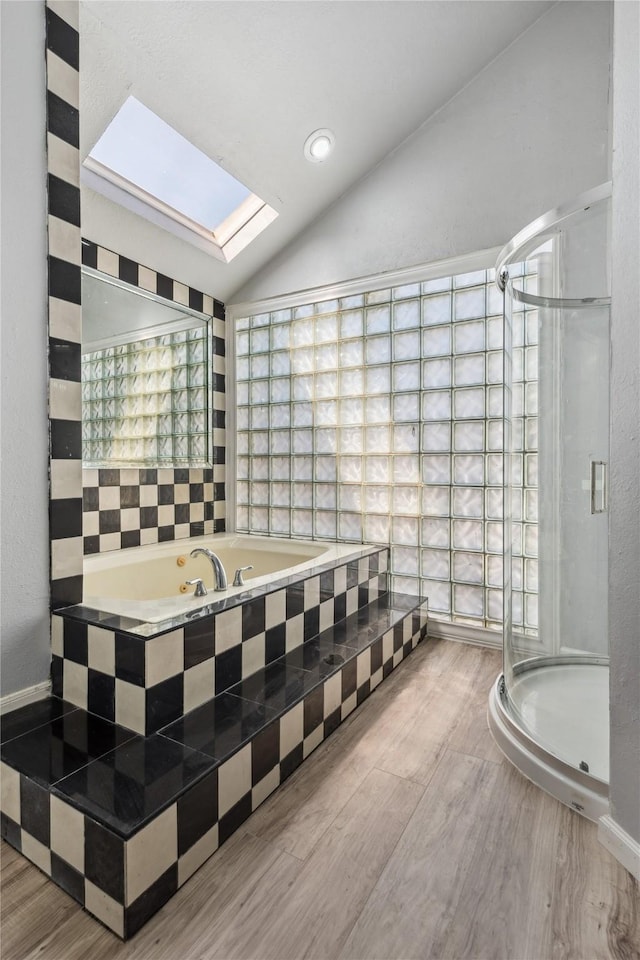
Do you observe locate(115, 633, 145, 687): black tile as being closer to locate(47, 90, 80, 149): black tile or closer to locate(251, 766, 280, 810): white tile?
locate(251, 766, 280, 810): white tile

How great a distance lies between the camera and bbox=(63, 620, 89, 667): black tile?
4.58 ft

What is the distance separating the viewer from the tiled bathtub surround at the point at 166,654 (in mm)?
1253

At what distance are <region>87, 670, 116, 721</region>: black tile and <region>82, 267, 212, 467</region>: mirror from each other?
1.29 m

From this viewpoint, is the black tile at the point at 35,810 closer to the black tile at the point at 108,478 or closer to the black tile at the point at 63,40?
the black tile at the point at 108,478

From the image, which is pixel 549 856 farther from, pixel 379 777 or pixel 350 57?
pixel 350 57

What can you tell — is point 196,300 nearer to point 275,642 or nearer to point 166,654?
point 275,642

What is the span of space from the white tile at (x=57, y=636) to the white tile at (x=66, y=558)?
0.44ft

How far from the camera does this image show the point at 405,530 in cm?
254

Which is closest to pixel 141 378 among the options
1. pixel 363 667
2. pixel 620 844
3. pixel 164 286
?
pixel 164 286

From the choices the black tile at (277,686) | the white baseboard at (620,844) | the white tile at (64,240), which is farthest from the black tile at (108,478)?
the white baseboard at (620,844)

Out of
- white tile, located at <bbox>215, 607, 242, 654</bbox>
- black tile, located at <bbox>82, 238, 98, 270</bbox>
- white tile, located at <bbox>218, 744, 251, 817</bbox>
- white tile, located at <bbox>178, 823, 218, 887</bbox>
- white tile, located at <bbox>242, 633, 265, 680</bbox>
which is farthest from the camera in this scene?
black tile, located at <bbox>82, 238, 98, 270</bbox>

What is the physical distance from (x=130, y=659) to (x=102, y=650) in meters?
0.14

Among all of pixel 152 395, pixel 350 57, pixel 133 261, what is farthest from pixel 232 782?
pixel 350 57

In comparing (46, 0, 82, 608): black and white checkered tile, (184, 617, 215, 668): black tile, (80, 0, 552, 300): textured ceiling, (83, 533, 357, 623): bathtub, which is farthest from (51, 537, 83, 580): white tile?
(80, 0, 552, 300): textured ceiling
